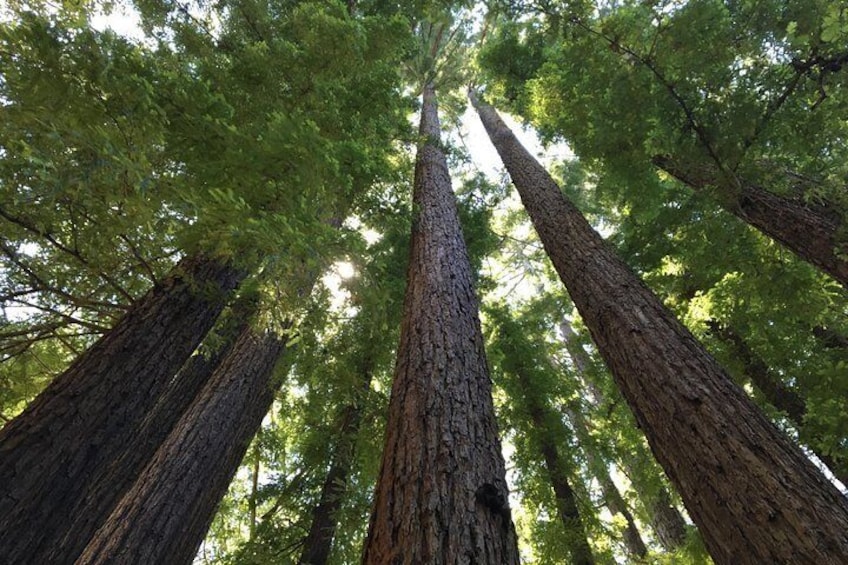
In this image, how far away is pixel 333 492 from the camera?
6328 mm

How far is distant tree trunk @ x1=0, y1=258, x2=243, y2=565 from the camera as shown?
10.1ft

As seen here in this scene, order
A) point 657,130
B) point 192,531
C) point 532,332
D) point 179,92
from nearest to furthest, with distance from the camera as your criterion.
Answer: point 179,92, point 657,130, point 192,531, point 532,332

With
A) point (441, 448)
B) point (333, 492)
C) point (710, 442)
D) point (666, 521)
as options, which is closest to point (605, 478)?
point (666, 521)

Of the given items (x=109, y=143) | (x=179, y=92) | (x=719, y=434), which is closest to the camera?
(x=109, y=143)

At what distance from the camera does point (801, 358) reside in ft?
20.6

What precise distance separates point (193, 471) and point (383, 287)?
11.3 ft

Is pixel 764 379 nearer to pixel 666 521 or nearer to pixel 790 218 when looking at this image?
pixel 790 218

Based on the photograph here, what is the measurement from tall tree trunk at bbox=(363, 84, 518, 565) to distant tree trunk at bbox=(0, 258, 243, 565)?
2.30 m

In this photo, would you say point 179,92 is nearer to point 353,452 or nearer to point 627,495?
point 353,452

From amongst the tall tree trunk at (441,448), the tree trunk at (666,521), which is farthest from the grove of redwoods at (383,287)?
the tree trunk at (666,521)

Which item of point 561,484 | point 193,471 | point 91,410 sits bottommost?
point 91,410

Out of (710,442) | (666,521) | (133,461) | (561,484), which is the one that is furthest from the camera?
(666,521)

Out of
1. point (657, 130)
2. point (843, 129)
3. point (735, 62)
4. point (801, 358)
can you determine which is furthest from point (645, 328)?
point (801, 358)

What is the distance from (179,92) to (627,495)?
481 inches
